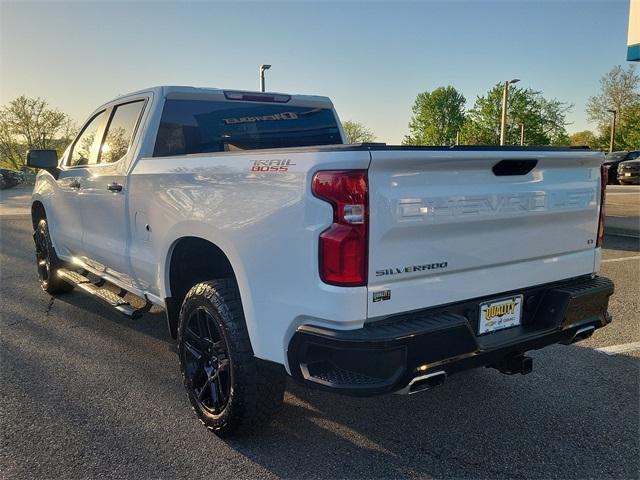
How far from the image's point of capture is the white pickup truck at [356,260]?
2.27 meters

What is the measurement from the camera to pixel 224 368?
2889 mm

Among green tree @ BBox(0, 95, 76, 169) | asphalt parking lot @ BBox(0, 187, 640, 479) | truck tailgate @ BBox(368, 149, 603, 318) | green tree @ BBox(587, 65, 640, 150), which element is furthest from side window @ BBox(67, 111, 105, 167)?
green tree @ BBox(587, 65, 640, 150)

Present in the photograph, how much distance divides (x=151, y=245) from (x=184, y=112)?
1116 mm

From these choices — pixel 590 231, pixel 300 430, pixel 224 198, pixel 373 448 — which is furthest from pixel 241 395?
pixel 590 231

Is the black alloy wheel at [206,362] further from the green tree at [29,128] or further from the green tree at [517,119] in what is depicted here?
the green tree at [517,119]

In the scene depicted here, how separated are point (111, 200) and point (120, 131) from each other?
2.14ft

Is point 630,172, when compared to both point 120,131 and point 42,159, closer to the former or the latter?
point 120,131

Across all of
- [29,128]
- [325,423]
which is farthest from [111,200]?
[29,128]

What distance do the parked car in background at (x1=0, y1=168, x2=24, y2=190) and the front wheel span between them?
29.7m

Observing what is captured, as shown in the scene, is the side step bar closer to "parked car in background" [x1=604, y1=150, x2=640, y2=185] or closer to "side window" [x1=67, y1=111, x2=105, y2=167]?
"side window" [x1=67, y1=111, x2=105, y2=167]

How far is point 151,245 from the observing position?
3.55 meters

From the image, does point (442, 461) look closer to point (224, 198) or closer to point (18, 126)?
point (224, 198)

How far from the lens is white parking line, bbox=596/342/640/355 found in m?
4.21

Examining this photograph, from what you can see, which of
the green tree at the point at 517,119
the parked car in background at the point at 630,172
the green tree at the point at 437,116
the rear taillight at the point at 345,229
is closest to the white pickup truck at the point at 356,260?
the rear taillight at the point at 345,229
